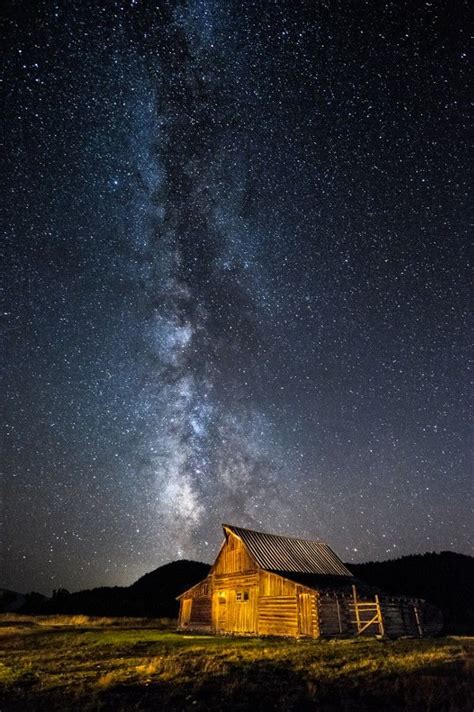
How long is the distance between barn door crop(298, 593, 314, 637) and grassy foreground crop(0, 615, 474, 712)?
721 cm

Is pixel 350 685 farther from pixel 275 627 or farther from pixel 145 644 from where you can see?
pixel 275 627

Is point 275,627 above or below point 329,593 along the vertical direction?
below

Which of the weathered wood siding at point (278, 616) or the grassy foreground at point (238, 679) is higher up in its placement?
the weathered wood siding at point (278, 616)

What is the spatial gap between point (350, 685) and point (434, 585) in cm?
6863

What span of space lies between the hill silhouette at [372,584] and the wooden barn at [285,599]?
36.6 feet

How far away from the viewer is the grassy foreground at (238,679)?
8789 millimetres

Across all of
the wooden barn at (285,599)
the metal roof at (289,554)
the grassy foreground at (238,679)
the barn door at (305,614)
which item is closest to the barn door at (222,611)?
the wooden barn at (285,599)

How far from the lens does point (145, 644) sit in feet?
62.1

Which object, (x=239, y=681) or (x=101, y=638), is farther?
(x=101, y=638)

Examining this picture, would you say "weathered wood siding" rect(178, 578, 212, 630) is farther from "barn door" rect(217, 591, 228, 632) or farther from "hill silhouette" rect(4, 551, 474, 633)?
"hill silhouette" rect(4, 551, 474, 633)

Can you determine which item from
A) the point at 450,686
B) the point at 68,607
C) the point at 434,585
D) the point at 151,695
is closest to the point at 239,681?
the point at 151,695

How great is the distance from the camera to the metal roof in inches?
1150

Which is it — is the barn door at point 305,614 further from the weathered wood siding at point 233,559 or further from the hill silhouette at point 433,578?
the hill silhouette at point 433,578

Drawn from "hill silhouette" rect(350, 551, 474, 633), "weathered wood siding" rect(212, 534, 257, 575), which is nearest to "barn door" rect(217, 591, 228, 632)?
"weathered wood siding" rect(212, 534, 257, 575)
